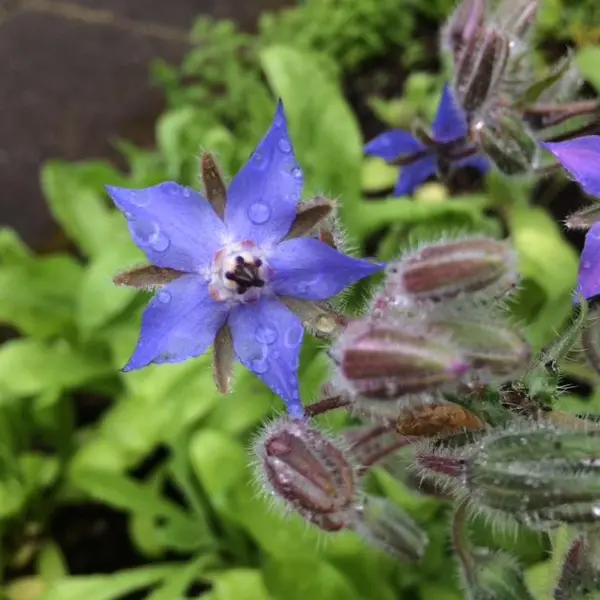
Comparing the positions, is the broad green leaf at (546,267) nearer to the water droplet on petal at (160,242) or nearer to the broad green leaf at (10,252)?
the water droplet on petal at (160,242)

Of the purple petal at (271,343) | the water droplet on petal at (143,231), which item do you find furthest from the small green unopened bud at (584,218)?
the water droplet on petal at (143,231)

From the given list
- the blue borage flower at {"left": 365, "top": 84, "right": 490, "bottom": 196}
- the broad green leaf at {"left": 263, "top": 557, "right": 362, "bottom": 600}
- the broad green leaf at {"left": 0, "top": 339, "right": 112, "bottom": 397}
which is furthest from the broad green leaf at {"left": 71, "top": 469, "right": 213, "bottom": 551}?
the blue borage flower at {"left": 365, "top": 84, "right": 490, "bottom": 196}

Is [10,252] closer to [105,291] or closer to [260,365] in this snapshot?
[105,291]

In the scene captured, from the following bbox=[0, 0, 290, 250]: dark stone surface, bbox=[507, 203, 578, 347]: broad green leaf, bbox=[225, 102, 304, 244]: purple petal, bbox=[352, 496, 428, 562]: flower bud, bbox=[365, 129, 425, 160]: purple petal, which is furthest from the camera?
bbox=[0, 0, 290, 250]: dark stone surface

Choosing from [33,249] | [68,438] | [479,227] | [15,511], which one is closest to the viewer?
[479,227]

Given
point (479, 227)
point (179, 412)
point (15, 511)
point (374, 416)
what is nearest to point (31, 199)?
point (15, 511)

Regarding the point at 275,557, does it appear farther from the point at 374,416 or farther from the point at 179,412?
the point at 374,416

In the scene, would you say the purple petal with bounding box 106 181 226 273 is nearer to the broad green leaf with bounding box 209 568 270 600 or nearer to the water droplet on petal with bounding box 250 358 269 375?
the water droplet on petal with bounding box 250 358 269 375
